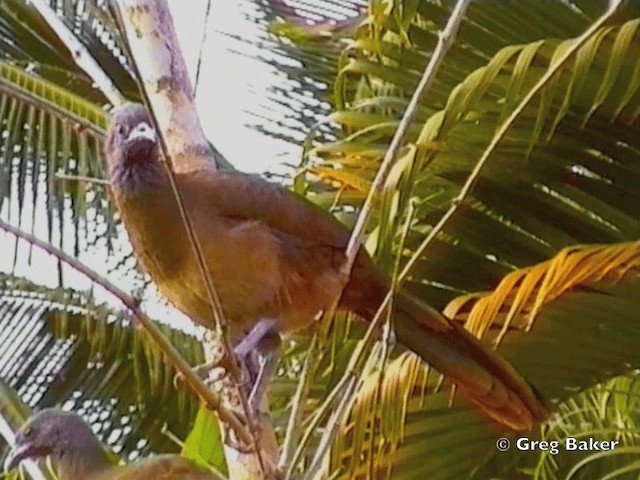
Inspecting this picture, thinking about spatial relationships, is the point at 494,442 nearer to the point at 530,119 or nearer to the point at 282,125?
the point at 530,119

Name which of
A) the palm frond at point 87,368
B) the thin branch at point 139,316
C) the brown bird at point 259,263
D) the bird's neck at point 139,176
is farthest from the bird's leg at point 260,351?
the palm frond at point 87,368

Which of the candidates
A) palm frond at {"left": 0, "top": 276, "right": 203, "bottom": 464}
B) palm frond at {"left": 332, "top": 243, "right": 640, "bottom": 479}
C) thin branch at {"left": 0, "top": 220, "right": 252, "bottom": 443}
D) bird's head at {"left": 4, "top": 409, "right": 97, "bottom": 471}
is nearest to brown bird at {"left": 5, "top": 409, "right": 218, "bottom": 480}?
bird's head at {"left": 4, "top": 409, "right": 97, "bottom": 471}

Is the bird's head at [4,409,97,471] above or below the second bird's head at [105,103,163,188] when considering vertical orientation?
below

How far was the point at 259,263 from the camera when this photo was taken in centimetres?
183

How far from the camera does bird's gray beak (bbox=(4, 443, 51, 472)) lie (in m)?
1.85

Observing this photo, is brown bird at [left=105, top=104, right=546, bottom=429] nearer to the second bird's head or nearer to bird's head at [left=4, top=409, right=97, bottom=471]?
the second bird's head

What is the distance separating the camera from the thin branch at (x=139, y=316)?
1.18 meters

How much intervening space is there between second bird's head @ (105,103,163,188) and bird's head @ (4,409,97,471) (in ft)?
1.19

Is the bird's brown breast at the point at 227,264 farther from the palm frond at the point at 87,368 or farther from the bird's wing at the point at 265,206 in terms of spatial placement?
the palm frond at the point at 87,368

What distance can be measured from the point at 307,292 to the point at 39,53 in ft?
7.62

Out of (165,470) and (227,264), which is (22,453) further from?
(227,264)

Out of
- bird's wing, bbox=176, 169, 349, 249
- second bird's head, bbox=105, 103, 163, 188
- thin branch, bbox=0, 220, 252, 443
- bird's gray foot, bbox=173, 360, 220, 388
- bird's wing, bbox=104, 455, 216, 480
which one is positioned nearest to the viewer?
thin branch, bbox=0, 220, 252, 443

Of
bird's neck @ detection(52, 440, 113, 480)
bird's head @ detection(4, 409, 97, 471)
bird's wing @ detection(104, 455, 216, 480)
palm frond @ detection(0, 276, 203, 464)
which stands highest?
bird's wing @ detection(104, 455, 216, 480)

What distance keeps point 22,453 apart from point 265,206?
49 centimetres
